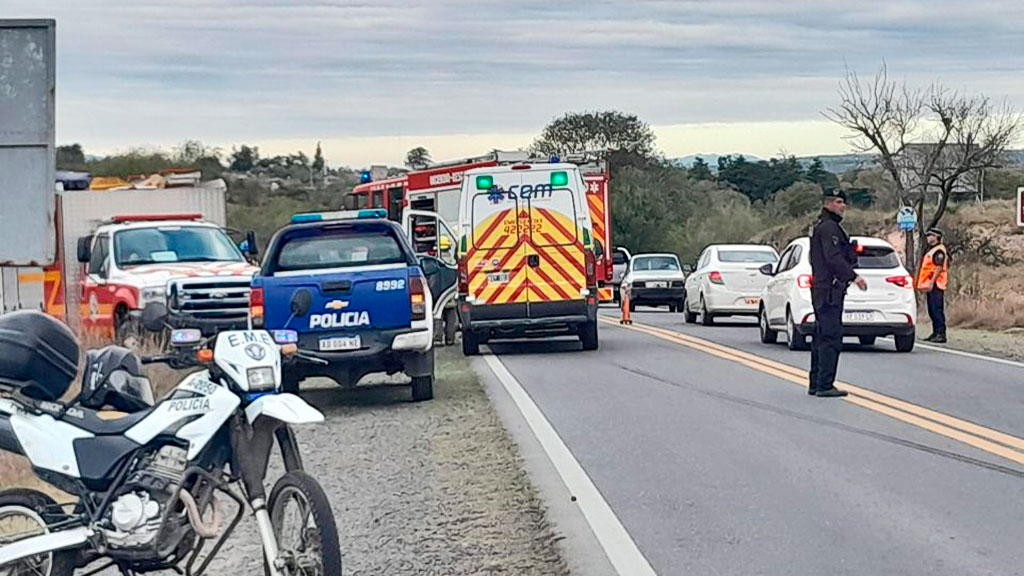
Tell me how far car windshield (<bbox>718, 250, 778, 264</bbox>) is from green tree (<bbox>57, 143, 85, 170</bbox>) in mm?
19625

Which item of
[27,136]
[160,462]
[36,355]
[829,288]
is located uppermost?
[27,136]

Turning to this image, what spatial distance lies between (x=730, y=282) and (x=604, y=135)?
182 ft

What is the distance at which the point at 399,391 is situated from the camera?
16.6 m

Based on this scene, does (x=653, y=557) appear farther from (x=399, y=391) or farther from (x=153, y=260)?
(x=153, y=260)

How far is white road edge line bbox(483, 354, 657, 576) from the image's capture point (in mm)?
7656

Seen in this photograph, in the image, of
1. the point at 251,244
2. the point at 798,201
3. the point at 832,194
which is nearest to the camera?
the point at 832,194

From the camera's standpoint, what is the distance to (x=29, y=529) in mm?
6652

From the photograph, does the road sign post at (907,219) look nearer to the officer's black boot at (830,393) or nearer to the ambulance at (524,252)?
the ambulance at (524,252)

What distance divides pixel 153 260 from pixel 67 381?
14.4 metres

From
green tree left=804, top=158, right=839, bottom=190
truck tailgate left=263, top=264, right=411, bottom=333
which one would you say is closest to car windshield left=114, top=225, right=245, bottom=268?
truck tailgate left=263, top=264, right=411, bottom=333

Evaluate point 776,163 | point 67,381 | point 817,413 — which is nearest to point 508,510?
point 67,381

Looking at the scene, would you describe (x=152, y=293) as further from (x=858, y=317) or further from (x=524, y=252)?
(x=858, y=317)

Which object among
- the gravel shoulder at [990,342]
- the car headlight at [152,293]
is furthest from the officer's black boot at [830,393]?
the car headlight at [152,293]

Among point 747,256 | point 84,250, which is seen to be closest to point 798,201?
point 747,256
